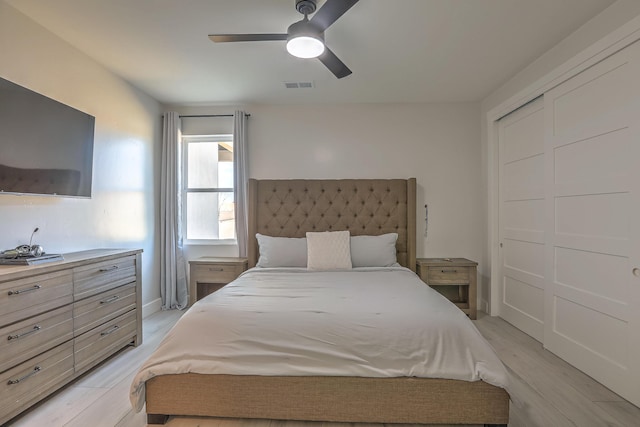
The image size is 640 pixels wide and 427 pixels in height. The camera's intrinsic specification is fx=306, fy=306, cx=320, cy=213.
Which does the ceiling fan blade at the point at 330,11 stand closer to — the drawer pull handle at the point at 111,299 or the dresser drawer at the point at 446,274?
the drawer pull handle at the point at 111,299

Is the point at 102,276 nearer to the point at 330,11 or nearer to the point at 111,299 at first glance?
the point at 111,299

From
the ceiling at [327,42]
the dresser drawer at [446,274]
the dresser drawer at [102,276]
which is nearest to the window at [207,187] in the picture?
the ceiling at [327,42]

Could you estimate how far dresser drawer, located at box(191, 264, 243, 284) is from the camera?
3672mm

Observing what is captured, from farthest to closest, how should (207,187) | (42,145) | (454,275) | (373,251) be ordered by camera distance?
(207,187), (454,275), (373,251), (42,145)

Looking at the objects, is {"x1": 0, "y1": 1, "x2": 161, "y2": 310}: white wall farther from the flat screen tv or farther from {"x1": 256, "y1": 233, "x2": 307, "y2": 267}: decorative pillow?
{"x1": 256, "y1": 233, "x2": 307, "y2": 267}: decorative pillow

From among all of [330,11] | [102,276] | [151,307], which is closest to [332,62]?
[330,11]

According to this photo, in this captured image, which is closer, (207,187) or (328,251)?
(328,251)

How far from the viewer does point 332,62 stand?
7.63 ft

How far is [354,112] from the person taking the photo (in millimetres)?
4070

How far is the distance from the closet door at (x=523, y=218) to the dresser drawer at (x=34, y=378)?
403 centimetres

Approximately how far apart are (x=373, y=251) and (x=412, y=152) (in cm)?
151

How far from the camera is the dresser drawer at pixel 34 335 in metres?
1.75

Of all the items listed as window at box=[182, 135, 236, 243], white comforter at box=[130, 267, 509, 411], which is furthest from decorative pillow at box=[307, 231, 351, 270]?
window at box=[182, 135, 236, 243]

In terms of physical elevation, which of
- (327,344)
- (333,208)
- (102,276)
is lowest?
(327,344)
